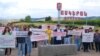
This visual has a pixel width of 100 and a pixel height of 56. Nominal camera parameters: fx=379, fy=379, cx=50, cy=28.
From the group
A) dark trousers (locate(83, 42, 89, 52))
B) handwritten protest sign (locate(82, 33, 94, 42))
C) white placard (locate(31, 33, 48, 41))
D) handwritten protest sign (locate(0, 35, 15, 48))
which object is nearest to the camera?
handwritten protest sign (locate(0, 35, 15, 48))

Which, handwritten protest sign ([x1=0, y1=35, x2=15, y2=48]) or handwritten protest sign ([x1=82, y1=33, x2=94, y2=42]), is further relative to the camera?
handwritten protest sign ([x1=82, y1=33, x2=94, y2=42])

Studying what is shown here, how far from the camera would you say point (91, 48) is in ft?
91.5

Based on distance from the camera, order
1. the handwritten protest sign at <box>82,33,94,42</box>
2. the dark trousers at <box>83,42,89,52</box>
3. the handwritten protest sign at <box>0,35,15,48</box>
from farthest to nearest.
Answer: the handwritten protest sign at <box>82,33,94,42</box>
the dark trousers at <box>83,42,89,52</box>
the handwritten protest sign at <box>0,35,15,48</box>

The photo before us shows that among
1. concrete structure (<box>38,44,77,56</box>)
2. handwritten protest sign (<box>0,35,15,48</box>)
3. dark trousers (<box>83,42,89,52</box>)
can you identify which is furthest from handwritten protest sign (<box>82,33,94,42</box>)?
handwritten protest sign (<box>0,35,15,48</box>)

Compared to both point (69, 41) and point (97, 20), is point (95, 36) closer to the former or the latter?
point (69, 41)

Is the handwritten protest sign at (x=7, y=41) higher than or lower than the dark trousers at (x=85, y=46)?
higher

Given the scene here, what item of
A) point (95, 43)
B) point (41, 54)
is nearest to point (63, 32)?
point (95, 43)

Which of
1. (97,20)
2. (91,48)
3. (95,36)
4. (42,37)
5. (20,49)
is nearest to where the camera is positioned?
(20,49)

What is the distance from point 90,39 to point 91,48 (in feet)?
4.34

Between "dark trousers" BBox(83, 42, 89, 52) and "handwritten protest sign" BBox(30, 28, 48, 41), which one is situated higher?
"handwritten protest sign" BBox(30, 28, 48, 41)

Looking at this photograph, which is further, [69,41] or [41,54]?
[69,41]

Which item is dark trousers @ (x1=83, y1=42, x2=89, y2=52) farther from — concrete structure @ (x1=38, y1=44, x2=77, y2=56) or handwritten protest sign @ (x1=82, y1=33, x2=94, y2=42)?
concrete structure @ (x1=38, y1=44, x2=77, y2=56)

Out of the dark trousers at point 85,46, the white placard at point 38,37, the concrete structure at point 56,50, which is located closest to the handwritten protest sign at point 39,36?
the white placard at point 38,37

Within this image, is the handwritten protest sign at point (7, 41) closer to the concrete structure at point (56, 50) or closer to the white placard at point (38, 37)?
the concrete structure at point (56, 50)
